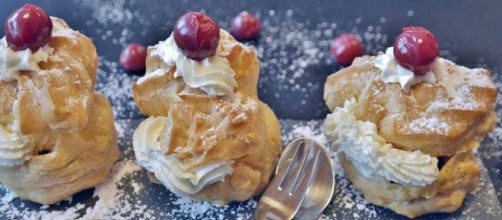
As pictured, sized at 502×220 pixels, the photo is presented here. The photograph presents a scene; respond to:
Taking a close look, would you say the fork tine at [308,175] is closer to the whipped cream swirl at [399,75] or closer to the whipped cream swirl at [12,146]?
the whipped cream swirl at [399,75]

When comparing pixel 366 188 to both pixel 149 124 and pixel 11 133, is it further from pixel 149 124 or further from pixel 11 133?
pixel 11 133

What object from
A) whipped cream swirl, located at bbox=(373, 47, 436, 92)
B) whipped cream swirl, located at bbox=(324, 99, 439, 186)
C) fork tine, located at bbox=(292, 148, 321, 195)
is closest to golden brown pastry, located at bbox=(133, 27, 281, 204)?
fork tine, located at bbox=(292, 148, 321, 195)

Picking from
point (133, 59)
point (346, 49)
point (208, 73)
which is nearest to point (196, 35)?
point (208, 73)

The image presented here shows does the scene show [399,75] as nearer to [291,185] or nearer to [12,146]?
[291,185]

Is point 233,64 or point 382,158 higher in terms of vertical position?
point 233,64

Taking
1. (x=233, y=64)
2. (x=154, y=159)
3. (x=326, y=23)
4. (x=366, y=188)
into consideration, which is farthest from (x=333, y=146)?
(x=326, y=23)
